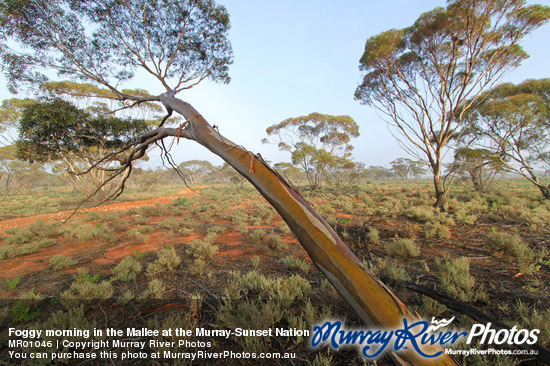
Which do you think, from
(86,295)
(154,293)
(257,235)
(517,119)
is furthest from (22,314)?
(517,119)

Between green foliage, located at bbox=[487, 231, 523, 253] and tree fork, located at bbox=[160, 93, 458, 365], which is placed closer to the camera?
tree fork, located at bbox=[160, 93, 458, 365]

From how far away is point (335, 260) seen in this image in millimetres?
1174

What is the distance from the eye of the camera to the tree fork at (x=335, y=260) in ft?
3.52

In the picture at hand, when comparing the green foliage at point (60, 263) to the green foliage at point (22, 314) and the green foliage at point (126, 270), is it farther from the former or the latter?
the green foliage at point (22, 314)

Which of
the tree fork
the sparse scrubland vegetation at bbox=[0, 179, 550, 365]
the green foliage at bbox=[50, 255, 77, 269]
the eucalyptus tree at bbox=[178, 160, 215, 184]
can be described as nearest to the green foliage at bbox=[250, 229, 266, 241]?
the sparse scrubland vegetation at bbox=[0, 179, 550, 365]

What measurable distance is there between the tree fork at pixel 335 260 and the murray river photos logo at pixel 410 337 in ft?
0.13

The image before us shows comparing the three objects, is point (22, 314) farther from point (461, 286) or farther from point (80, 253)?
point (461, 286)

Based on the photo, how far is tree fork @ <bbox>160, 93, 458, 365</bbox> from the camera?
1.07m

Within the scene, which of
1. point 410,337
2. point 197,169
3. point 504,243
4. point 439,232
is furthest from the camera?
point 197,169

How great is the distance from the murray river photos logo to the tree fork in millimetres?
38

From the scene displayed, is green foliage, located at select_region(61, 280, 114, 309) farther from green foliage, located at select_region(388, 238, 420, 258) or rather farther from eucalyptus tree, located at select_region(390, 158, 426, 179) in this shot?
eucalyptus tree, located at select_region(390, 158, 426, 179)

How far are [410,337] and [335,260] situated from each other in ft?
1.83

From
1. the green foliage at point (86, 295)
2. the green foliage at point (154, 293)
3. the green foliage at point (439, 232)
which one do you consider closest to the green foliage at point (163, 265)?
the green foliage at point (86, 295)

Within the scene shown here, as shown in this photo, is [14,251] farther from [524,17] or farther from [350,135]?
[350,135]
